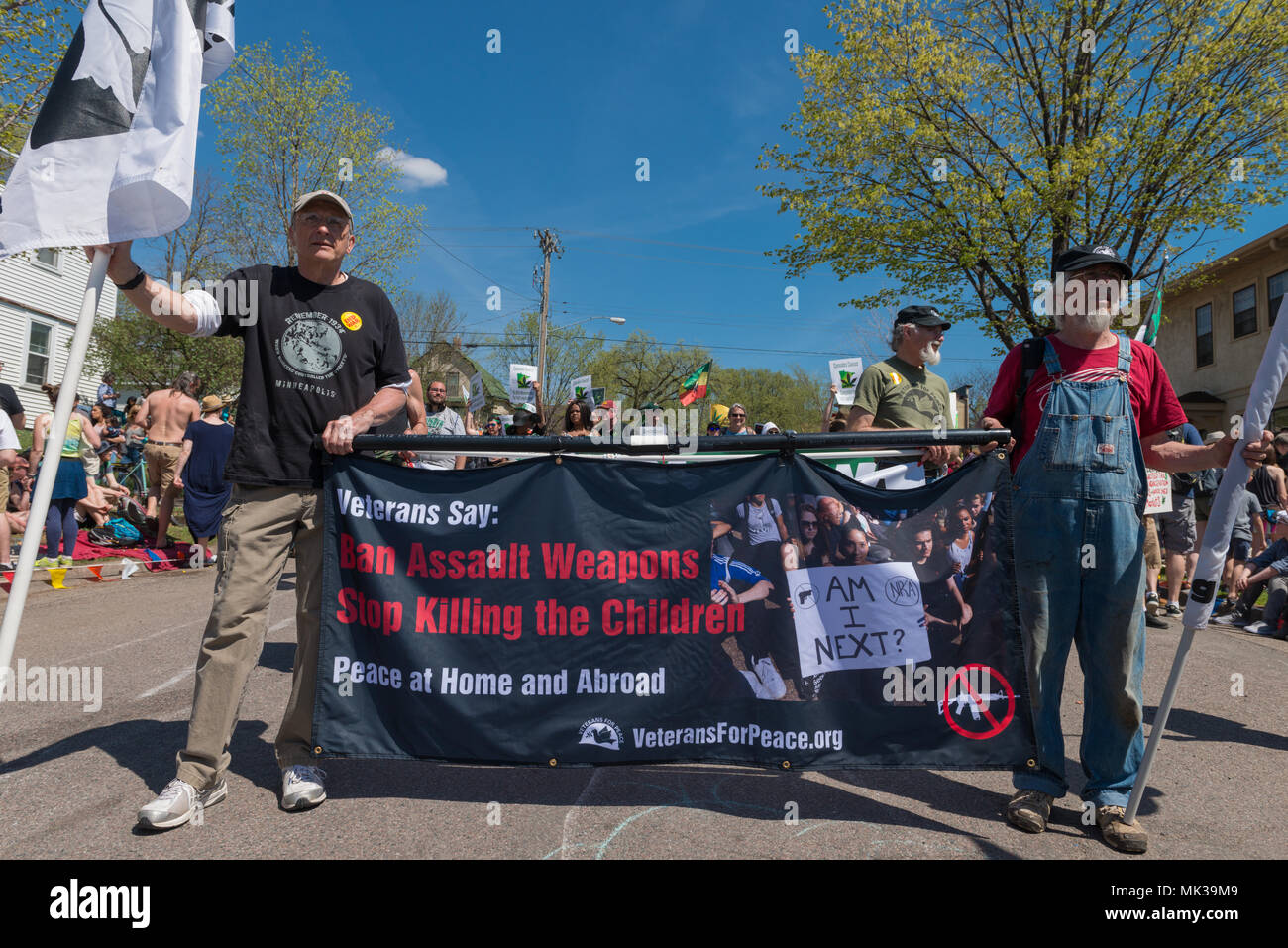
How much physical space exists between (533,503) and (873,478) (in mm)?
1648

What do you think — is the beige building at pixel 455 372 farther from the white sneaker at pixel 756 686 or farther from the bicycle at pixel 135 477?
the white sneaker at pixel 756 686

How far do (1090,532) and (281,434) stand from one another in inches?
131

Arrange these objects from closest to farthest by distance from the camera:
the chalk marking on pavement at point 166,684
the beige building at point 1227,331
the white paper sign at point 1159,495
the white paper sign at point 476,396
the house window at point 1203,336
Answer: the chalk marking on pavement at point 166,684
the white paper sign at point 1159,495
the white paper sign at point 476,396
the beige building at point 1227,331
the house window at point 1203,336

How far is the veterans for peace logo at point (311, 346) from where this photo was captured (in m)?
3.28

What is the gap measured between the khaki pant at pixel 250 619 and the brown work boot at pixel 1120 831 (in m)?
3.16

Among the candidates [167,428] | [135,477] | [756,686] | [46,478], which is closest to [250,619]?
[46,478]

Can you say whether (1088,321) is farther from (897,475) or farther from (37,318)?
(37,318)

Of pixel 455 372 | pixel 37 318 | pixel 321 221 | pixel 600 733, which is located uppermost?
pixel 455 372

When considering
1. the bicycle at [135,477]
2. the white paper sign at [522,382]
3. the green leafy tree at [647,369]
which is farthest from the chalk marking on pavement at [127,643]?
the green leafy tree at [647,369]

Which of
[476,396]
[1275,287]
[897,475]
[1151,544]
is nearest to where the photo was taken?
[897,475]

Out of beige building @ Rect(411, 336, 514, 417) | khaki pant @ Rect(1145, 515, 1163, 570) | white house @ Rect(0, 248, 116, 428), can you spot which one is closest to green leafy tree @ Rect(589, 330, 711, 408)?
beige building @ Rect(411, 336, 514, 417)

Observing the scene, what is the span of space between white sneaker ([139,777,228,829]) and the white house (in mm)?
28345

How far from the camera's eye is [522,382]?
1723 cm

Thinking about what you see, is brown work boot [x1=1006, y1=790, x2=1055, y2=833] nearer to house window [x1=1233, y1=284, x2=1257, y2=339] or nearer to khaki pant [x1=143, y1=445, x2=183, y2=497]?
khaki pant [x1=143, y1=445, x2=183, y2=497]
